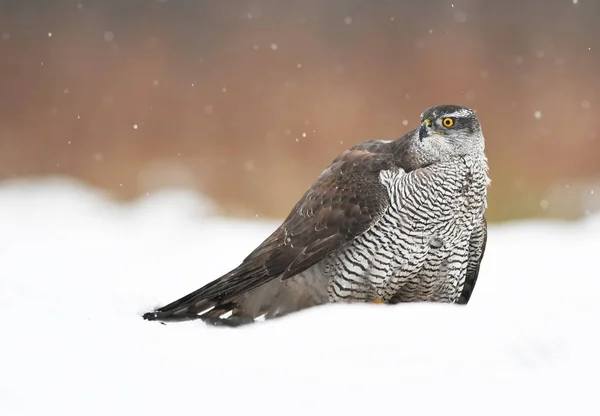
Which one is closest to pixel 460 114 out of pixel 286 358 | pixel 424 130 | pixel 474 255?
pixel 424 130

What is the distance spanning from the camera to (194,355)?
309 cm

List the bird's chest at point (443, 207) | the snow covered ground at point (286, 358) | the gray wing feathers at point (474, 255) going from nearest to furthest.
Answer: the snow covered ground at point (286, 358)
the bird's chest at point (443, 207)
the gray wing feathers at point (474, 255)

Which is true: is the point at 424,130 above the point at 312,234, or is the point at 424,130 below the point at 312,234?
above

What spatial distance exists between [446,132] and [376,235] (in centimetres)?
61

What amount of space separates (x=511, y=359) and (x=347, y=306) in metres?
0.75

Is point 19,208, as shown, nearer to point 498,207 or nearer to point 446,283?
point 498,207

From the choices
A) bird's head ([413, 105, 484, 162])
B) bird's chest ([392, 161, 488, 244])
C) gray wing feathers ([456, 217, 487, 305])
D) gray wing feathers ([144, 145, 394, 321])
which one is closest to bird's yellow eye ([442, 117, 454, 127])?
bird's head ([413, 105, 484, 162])

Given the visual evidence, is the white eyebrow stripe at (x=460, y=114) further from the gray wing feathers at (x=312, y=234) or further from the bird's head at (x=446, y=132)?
the gray wing feathers at (x=312, y=234)

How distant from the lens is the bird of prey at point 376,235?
395cm

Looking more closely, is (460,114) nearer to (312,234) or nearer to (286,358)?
(312,234)

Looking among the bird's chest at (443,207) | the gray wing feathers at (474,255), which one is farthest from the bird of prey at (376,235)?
the gray wing feathers at (474,255)

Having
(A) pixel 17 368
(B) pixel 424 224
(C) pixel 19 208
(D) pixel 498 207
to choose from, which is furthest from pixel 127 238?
(A) pixel 17 368

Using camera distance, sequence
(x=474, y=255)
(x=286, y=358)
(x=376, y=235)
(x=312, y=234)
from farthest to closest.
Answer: (x=474, y=255), (x=312, y=234), (x=376, y=235), (x=286, y=358)

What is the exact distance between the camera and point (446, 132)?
4.03 m
